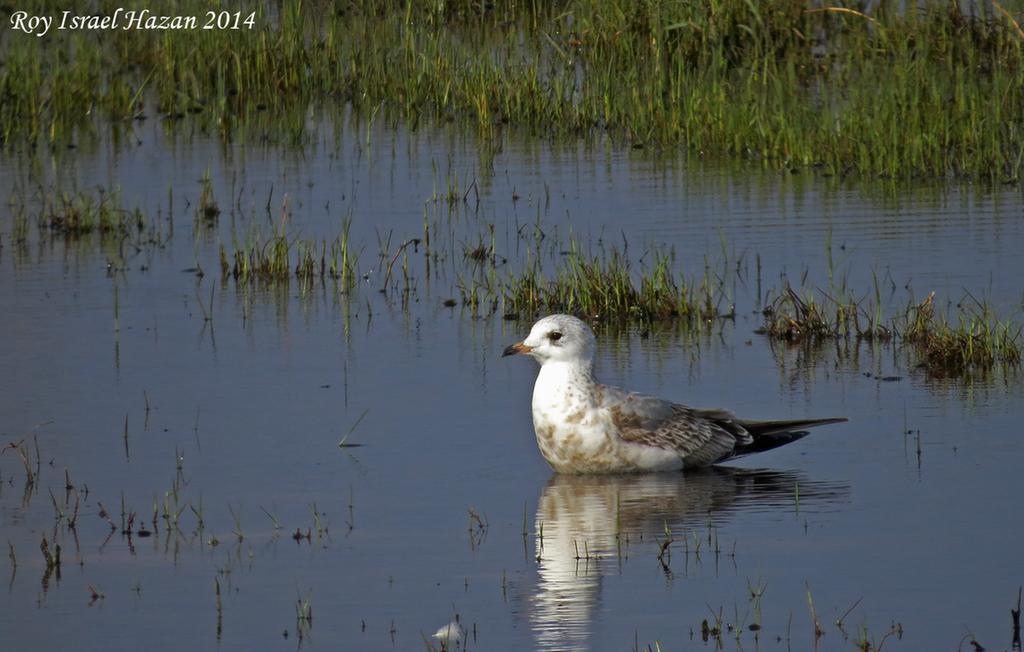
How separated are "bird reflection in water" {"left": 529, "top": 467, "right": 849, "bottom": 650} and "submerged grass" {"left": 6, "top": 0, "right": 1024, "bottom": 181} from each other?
7359 millimetres

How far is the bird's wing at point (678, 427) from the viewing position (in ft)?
32.1

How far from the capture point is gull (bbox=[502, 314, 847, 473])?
970cm

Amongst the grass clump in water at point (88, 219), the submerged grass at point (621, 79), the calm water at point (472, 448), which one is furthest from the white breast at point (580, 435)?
the submerged grass at point (621, 79)

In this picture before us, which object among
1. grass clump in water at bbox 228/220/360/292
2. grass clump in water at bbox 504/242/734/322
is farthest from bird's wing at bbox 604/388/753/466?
grass clump in water at bbox 228/220/360/292

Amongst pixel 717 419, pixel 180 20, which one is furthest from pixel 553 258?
pixel 180 20

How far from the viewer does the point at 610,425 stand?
9.76 metres

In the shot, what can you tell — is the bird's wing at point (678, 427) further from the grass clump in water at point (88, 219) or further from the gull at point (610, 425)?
the grass clump in water at point (88, 219)

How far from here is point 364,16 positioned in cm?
2320

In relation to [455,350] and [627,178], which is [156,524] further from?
[627,178]

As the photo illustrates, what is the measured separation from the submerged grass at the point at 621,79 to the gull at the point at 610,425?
22.6ft

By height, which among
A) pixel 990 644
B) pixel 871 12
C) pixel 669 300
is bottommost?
pixel 990 644

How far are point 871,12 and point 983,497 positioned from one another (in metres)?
12.9

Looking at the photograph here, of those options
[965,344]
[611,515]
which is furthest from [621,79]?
[611,515]

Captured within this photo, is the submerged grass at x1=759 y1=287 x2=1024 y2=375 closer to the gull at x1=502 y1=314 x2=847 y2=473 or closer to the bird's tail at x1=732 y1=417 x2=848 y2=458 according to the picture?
the bird's tail at x1=732 y1=417 x2=848 y2=458
